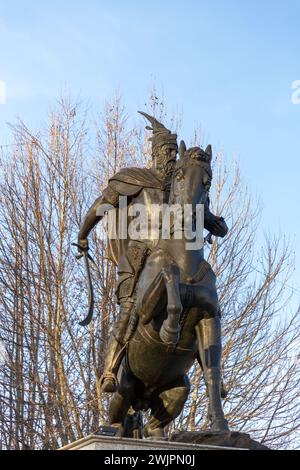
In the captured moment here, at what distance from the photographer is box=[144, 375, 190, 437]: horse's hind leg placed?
730 centimetres

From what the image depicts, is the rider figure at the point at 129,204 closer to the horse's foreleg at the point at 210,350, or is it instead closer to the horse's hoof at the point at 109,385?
the horse's hoof at the point at 109,385

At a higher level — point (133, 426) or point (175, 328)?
point (175, 328)

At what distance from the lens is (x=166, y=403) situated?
24.0ft

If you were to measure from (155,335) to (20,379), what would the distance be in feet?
27.5

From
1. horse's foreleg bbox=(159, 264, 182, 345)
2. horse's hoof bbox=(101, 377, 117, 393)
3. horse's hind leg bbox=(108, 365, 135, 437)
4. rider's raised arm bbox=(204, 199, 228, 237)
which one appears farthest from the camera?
rider's raised arm bbox=(204, 199, 228, 237)

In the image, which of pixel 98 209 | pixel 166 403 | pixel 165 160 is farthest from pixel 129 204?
pixel 166 403

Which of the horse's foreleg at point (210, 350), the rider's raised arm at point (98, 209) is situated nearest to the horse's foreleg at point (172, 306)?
the horse's foreleg at point (210, 350)

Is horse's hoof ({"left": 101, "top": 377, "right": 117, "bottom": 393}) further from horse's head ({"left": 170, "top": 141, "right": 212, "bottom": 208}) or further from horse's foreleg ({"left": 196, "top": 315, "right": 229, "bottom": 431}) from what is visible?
horse's head ({"left": 170, "top": 141, "right": 212, "bottom": 208})

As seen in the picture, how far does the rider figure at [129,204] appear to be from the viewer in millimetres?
7285

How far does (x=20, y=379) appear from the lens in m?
14.9

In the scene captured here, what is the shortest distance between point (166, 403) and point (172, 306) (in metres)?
1.23

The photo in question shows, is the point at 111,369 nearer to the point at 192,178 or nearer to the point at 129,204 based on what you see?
the point at 129,204

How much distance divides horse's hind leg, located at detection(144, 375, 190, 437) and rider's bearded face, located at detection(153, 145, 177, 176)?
1675 mm

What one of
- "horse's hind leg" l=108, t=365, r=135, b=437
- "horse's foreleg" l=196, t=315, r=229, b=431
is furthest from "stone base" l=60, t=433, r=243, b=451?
"horse's hind leg" l=108, t=365, r=135, b=437
